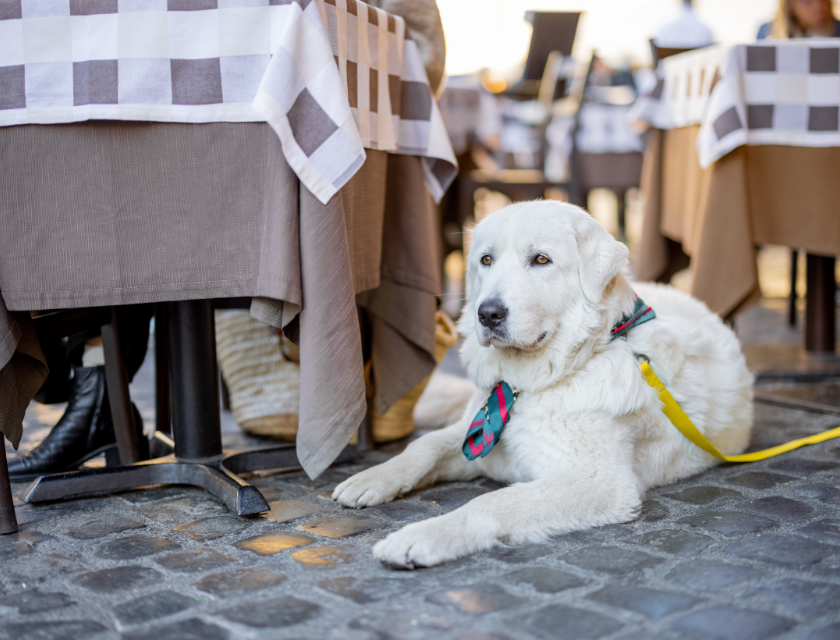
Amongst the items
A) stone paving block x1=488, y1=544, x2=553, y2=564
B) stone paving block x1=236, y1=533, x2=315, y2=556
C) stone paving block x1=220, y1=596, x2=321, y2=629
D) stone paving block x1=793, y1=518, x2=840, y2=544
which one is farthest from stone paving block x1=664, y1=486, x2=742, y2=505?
stone paving block x1=220, y1=596, x2=321, y2=629

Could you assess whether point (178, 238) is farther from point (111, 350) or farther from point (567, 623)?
point (567, 623)

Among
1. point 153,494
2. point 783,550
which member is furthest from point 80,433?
point 783,550

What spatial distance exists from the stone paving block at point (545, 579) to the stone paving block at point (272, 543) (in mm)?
528

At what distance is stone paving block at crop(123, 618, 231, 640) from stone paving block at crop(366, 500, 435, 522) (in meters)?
0.69

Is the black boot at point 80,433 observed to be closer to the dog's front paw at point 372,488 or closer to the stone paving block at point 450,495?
the dog's front paw at point 372,488

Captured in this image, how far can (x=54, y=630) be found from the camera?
55.7 inches

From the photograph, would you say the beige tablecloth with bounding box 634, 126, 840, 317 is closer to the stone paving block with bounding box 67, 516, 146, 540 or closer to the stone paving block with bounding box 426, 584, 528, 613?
the stone paving block with bounding box 426, 584, 528, 613

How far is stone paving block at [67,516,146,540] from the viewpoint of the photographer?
76.1 inches

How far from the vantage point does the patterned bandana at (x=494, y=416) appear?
7.02 ft

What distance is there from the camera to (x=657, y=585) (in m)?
1.58

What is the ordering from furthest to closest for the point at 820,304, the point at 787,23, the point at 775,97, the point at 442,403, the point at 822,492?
the point at 787,23, the point at 820,304, the point at 775,97, the point at 442,403, the point at 822,492

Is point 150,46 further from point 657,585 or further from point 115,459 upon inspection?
point 657,585

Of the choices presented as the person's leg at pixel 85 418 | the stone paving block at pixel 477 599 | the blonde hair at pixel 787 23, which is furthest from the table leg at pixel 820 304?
the person's leg at pixel 85 418

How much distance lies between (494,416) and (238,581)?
0.84 meters
